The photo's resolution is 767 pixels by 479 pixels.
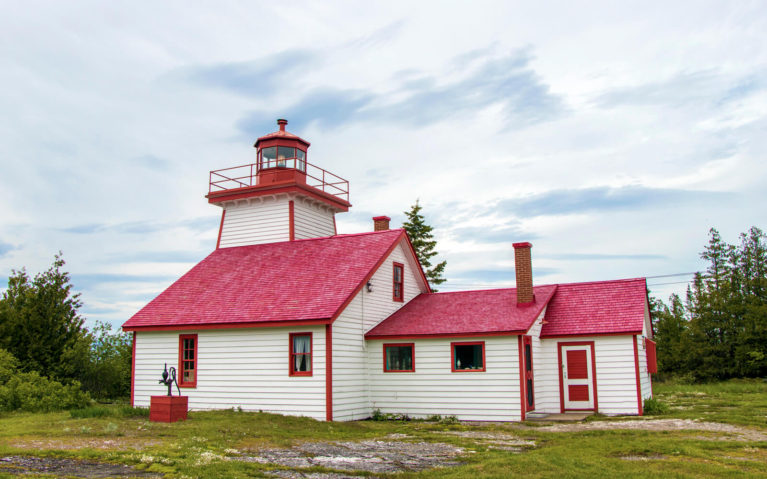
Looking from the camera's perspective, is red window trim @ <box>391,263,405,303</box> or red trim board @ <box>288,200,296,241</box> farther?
red trim board @ <box>288,200,296,241</box>

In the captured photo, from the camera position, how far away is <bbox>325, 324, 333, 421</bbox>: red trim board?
18.2 m

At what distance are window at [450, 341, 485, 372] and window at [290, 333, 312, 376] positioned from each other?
407 cm

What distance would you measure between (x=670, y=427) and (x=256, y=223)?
1676 cm

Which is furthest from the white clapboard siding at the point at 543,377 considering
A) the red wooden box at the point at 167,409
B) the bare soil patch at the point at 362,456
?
the red wooden box at the point at 167,409

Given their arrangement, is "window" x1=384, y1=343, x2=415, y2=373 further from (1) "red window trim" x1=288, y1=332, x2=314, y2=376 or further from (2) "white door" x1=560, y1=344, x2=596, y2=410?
(2) "white door" x1=560, y1=344, x2=596, y2=410

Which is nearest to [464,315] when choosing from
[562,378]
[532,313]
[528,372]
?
[532,313]

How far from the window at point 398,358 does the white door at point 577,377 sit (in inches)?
181

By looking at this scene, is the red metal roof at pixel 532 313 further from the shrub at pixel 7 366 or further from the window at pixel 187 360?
the shrub at pixel 7 366

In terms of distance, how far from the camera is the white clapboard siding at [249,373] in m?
18.6

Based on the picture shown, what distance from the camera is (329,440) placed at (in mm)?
14234

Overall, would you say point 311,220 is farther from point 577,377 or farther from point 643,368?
point 643,368

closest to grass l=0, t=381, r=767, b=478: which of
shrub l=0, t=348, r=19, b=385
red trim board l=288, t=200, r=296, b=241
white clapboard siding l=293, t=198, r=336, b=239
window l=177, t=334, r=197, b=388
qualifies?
window l=177, t=334, r=197, b=388

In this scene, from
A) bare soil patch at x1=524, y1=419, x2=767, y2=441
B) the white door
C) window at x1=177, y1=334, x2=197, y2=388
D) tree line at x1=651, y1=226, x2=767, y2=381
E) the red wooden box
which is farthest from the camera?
tree line at x1=651, y1=226, x2=767, y2=381

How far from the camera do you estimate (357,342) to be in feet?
65.9
